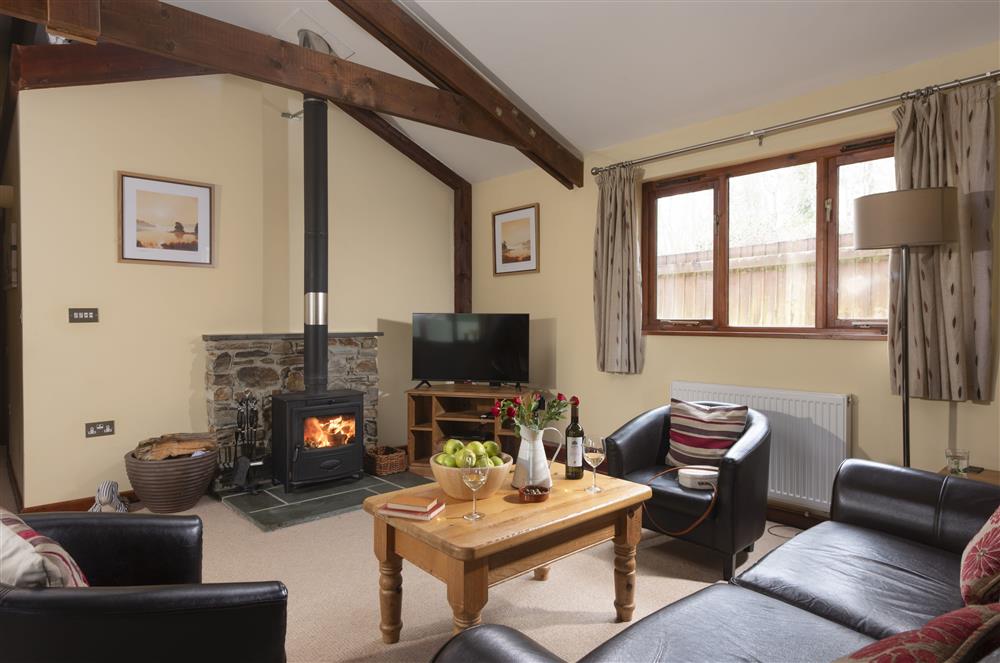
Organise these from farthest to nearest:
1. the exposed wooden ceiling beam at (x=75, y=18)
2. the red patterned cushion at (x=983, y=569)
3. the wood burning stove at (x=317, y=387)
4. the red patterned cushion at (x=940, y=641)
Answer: the wood burning stove at (x=317, y=387)
the exposed wooden ceiling beam at (x=75, y=18)
the red patterned cushion at (x=983, y=569)
the red patterned cushion at (x=940, y=641)

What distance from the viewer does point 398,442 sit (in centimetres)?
562

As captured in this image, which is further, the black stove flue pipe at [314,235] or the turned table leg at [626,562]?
the black stove flue pipe at [314,235]

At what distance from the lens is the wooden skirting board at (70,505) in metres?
3.78

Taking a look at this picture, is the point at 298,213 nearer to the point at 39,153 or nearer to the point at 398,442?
the point at 39,153

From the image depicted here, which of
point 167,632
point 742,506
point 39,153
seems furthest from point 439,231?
point 167,632

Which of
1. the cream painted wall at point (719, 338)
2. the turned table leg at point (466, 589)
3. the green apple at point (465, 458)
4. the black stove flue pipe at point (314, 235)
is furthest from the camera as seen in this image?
the black stove flue pipe at point (314, 235)

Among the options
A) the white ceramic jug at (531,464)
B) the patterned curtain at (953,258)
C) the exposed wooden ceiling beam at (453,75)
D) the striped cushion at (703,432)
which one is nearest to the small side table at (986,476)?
the patterned curtain at (953,258)

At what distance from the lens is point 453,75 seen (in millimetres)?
4055

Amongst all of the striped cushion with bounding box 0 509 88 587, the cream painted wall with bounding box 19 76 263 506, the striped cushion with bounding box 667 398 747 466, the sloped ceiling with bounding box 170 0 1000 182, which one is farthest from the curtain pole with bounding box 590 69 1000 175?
the striped cushion with bounding box 0 509 88 587

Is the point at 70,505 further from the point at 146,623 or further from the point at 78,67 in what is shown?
the point at 146,623

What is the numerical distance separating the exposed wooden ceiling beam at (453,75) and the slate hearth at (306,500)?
2.76 m

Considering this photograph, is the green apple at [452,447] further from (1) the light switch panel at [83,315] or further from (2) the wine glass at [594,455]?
(1) the light switch panel at [83,315]

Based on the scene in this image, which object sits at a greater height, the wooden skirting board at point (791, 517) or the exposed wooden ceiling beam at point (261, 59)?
the exposed wooden ceiling beam at point (261, 59)

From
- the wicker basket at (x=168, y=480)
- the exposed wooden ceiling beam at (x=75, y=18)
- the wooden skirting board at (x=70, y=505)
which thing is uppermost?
the exposed wooden ceiling beam at (x=75, y=18)
